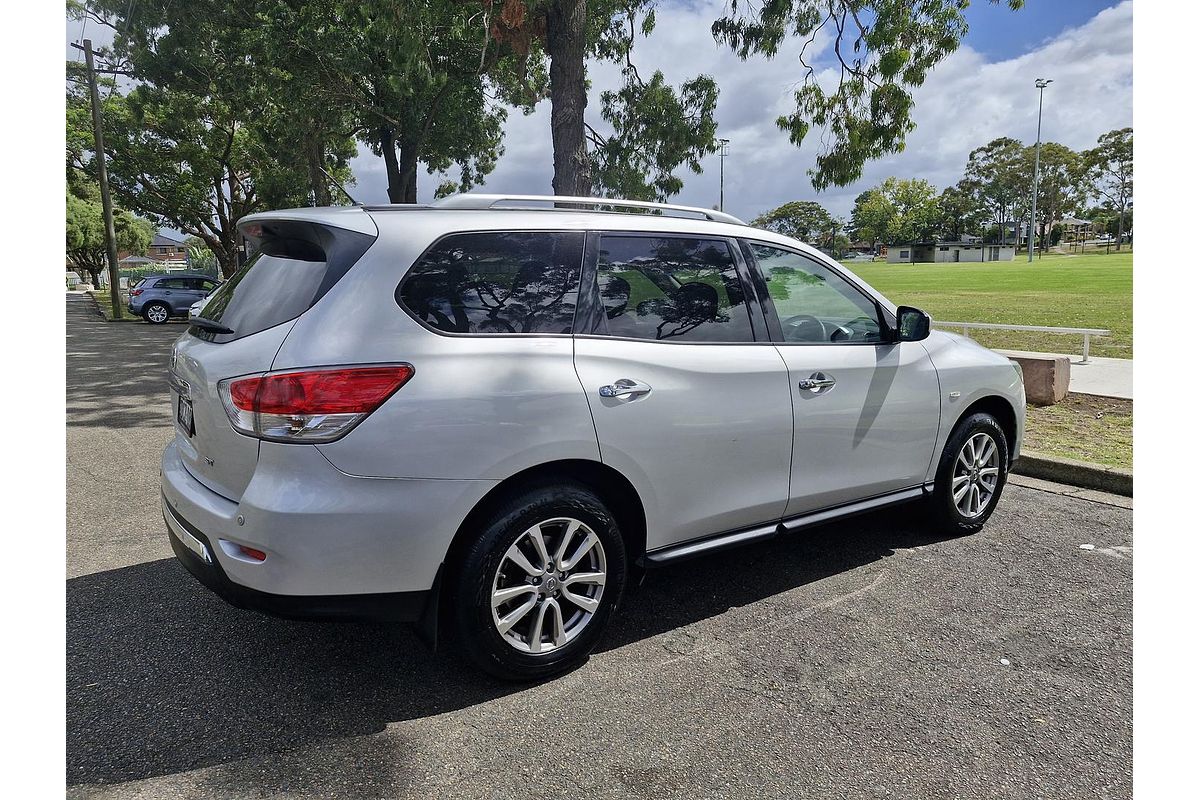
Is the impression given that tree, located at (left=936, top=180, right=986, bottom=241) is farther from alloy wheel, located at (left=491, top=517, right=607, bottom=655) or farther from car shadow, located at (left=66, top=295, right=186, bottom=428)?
alloy wheel, located at (left=491, top=517, right=607, bottom=655)

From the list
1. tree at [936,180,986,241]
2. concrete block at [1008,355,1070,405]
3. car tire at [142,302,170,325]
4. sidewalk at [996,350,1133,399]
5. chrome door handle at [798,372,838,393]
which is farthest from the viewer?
tree at [936,180,986,241]

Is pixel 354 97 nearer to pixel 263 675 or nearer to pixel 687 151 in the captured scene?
pixel 687 151

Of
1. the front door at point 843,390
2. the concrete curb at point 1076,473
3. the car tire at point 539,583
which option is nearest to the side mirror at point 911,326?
the front door at point 843,390

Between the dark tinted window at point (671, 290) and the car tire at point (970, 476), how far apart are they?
5.61 ft

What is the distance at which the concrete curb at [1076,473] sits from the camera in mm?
5625

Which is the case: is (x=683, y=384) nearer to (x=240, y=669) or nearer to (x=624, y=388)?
(x=624, y=388)

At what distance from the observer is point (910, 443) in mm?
4301

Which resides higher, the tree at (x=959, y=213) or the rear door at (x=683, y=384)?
the tree at (x=959, y=213)

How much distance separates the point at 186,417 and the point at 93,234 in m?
59.4

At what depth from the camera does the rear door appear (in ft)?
10.5

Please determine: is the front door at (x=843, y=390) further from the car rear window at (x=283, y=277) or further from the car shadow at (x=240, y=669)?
the car rear window at (x=283, y=277)

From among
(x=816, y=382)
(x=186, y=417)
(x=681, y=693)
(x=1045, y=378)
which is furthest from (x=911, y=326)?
(x=1045, y=378)

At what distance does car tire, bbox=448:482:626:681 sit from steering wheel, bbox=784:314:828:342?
1.37 meters

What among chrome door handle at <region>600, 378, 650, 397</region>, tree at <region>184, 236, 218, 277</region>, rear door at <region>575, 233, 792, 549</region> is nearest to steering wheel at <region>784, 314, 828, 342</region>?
rear door at <region>575, 233, 792, 549</region>
